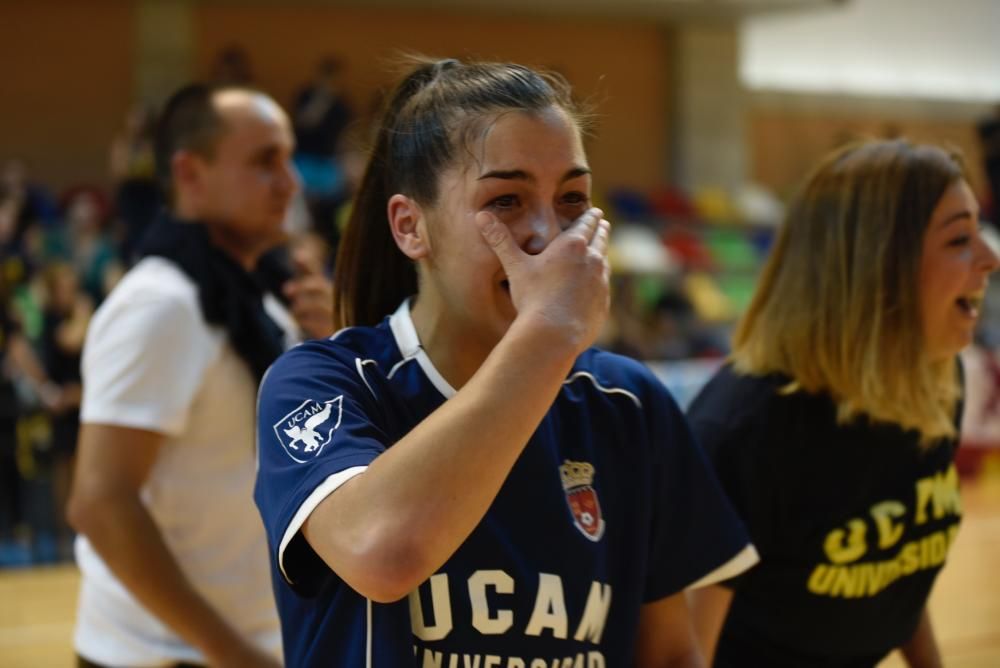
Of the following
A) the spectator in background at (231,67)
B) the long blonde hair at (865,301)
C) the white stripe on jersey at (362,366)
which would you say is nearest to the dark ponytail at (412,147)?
the white stripe on jersey at (362,366)

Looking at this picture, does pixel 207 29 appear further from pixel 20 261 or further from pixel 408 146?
pixel 408 146

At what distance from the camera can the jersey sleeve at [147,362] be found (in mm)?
2289

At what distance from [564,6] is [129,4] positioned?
5.11 meters

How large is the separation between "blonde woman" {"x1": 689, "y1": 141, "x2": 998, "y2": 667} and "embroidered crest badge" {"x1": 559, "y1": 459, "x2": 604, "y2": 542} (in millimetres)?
633

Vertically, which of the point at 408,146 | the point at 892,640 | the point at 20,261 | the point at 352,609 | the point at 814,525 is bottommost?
the point at 20,261

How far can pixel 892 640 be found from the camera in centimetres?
232

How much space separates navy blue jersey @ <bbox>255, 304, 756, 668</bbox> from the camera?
1409mm

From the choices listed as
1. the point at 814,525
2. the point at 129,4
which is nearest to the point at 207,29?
the point at 129,4

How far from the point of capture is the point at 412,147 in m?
1.59

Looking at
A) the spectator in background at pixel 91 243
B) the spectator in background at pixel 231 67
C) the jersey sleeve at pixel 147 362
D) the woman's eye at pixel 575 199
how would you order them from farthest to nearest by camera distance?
the spectator in background at pixel 231 67 < the spectator in background at pixel 91 243 < the jersey sleeve at pixel 147 362 < the woman's eye at pixel 575 199

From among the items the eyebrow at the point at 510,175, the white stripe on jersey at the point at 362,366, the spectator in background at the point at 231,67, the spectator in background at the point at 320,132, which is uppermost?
the eyebrow at the point at 510,175

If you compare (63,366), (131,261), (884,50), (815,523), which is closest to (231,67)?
(63,366)

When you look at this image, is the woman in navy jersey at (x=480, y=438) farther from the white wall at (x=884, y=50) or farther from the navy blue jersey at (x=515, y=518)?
the white wall at (x=884, y=50)

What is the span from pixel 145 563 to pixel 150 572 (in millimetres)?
19
